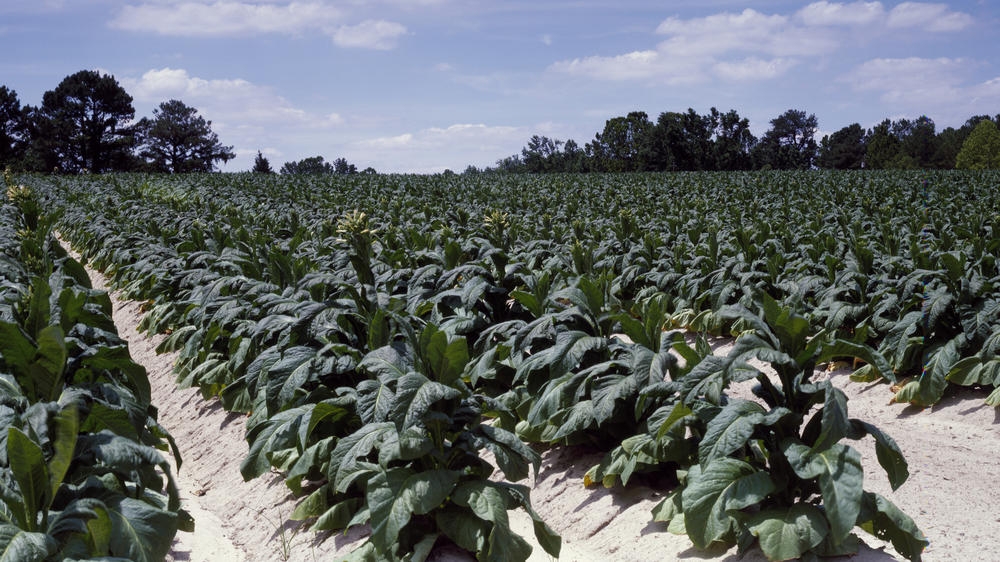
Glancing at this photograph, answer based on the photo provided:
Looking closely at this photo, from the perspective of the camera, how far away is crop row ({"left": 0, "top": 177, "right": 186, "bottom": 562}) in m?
2.75

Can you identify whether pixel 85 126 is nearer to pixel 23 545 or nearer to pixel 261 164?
pixel 261 164

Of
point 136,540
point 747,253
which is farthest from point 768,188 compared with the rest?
point 136,540

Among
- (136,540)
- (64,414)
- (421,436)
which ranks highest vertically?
(64,414)

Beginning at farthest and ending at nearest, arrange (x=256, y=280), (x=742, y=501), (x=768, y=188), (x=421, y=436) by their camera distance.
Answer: (x=768, y=188)
(x=256, y=280)
(x=421, y=436)
(x=742, y=501)

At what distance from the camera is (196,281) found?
9109mm

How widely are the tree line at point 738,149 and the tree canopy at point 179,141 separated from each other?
128 feet

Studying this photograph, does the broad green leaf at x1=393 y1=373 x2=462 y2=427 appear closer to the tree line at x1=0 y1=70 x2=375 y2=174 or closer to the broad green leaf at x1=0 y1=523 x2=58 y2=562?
the broad green leaf at x1=0 y1=523 x2=58 y2=562

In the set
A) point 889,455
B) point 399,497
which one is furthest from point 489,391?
point 889,455

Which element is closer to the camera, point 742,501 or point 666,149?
point 742,501

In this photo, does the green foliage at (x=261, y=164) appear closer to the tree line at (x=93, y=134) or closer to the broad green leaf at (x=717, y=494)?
the tree line at (x=93, y=134)

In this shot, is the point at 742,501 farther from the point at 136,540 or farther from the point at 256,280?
the point at 256,280

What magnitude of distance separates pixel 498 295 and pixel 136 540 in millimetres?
4190

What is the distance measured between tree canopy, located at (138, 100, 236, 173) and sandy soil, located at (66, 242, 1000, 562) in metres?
99.4

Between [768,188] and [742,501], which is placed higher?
[768,188]
